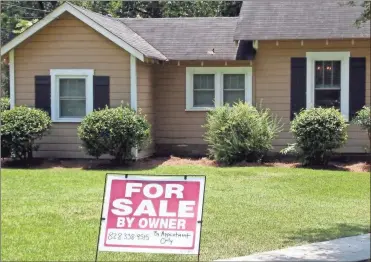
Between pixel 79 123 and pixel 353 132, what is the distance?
5883mm

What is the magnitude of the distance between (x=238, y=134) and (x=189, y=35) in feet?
10.7

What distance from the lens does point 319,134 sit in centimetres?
1341

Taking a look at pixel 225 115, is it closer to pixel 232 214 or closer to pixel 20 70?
pixel 20 70

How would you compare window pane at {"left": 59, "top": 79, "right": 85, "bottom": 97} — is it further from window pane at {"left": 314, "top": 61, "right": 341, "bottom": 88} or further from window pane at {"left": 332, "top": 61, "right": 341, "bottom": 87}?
window pane at {"left": 332, "top": 61, "right": 341, "bottom": 87}

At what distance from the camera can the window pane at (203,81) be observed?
15691 mm

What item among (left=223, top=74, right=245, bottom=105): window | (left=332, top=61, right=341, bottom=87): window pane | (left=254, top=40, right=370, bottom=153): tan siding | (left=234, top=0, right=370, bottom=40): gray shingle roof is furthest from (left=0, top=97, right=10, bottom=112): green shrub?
(left=332, top=61, right=341, bottom=87): window pane

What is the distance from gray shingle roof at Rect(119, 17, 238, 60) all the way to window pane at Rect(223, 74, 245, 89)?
1.89 feet

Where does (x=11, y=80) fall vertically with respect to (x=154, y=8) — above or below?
below

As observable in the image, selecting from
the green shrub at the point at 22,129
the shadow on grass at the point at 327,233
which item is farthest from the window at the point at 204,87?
the shadow on grass at the point at 327,233

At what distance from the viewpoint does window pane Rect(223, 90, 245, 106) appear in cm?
1551

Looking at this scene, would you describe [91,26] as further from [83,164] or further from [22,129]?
[83,164]

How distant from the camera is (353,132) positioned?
572 inches

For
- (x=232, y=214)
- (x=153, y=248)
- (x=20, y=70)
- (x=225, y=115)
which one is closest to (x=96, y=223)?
(x=232, y=214)

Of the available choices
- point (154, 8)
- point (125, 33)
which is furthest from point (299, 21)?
point (125, 33)
